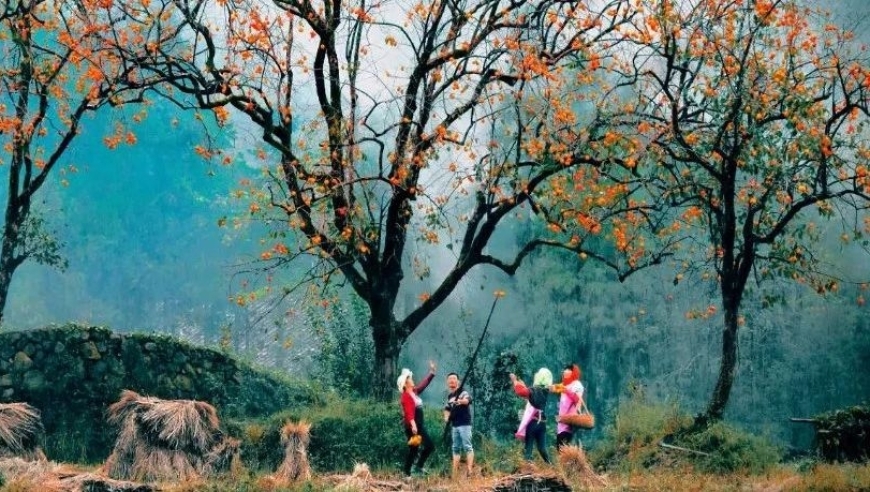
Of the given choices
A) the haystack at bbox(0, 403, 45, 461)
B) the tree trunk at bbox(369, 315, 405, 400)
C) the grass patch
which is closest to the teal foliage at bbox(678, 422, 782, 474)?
the grass patch

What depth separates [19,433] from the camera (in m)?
16.3

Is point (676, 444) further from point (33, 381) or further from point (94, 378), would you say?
point (33, 381)

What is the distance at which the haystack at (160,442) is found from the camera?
15.6 metres

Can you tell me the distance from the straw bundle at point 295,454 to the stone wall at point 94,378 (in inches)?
151

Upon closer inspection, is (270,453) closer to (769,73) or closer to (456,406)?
(456,406)

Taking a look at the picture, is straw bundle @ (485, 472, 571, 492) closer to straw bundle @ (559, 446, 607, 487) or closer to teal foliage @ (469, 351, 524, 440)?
straw bundle @ (559, 446, 607, 487)

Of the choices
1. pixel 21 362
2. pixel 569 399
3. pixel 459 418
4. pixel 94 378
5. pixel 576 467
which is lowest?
pixel 576 467

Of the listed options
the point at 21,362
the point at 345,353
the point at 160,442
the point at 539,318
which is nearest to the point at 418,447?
the point at 160,442

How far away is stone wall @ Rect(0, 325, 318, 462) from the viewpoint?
20.5 m

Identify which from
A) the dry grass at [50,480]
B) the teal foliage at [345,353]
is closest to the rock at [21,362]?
the dry grass at [50,480]

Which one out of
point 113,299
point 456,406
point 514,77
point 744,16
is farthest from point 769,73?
point 113,299

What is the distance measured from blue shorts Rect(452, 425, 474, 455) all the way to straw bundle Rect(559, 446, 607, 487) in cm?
158

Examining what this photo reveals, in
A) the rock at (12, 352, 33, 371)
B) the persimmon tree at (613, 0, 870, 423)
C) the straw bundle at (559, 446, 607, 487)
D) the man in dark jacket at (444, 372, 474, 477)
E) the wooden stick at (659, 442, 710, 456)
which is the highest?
the persimmon tree at (613, 0, 870, 423)

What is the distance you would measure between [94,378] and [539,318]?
16.2 metres
